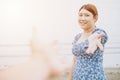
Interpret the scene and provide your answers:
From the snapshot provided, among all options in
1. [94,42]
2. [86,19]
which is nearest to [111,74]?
[86,19]

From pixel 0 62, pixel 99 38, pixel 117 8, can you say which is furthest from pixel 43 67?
pixel 117 8

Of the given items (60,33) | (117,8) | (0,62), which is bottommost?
(0,62)

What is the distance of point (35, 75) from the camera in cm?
125

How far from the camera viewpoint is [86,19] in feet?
6.95

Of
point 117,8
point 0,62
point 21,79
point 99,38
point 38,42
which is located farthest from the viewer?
point 117,8

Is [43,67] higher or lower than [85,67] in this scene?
higher

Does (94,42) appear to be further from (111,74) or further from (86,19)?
(111,74)

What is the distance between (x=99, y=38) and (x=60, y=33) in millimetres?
2404

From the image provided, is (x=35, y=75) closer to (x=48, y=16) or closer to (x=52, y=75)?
(x=52, y=75)

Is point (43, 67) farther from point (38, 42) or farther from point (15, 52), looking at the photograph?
point (15, 52)

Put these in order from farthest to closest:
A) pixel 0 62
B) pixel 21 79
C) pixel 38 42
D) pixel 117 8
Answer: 1. pixel 117 8
2. pixel 0 62
3. pixel 38 42
4. pixel 21 79

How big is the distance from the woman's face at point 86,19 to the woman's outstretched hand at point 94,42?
0.13 m

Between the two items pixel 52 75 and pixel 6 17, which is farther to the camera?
pixel 6 17

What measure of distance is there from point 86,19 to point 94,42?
22 cm
